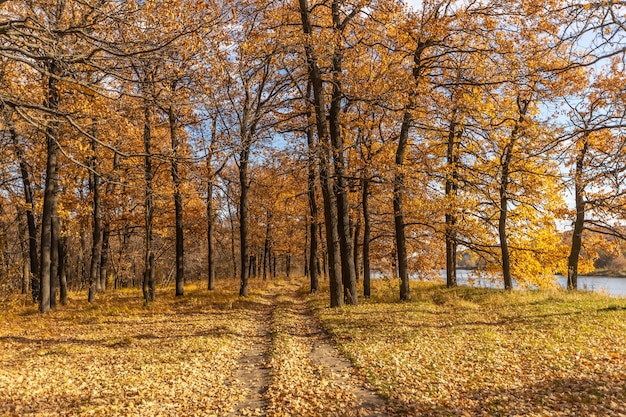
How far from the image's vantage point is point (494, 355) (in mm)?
7340

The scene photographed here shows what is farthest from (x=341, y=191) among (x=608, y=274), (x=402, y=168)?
(x=608, y=274)

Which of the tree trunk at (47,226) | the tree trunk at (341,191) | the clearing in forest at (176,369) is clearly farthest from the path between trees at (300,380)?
the tree trunk at (47,226)

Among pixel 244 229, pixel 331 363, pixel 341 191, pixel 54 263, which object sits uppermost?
pixel 341 191

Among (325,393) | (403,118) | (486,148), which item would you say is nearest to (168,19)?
(325,393)

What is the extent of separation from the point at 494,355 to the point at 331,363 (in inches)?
116

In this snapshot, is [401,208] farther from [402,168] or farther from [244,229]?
[244,229]

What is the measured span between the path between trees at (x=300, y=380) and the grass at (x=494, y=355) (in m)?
0.36

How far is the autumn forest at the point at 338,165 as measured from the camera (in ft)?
21.8

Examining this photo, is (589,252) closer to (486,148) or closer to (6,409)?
(486,148)

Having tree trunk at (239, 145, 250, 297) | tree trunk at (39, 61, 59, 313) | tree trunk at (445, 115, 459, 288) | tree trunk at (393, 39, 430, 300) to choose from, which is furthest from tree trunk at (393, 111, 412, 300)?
tree trunk at (39, 61, 59, 313)

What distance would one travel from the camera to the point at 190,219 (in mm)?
25562

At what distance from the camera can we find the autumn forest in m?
6.64

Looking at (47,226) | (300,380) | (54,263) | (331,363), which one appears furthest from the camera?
(54,263)

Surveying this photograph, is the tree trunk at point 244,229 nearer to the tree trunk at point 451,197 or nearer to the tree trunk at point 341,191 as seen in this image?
the tree trunk at point 341,191
